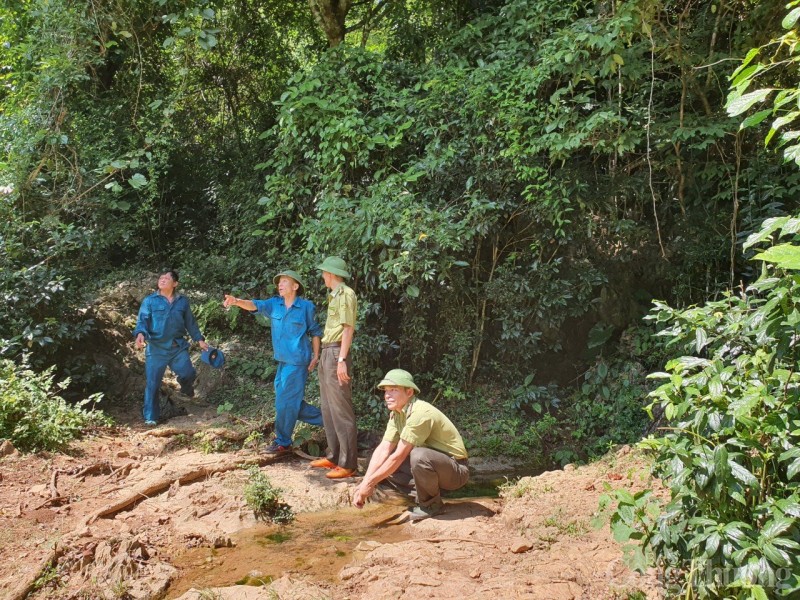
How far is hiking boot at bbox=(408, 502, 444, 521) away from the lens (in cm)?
540

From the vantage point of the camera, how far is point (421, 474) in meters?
5.27

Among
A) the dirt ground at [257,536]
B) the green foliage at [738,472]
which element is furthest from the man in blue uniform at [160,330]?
the green foliage at [738,472]

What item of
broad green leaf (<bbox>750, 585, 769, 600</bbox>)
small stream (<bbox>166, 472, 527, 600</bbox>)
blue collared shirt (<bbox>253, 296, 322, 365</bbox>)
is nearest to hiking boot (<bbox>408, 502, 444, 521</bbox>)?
small stream (<bbox>166, 472, 527, 600</bbox>)

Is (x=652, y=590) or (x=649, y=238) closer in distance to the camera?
(x=652, y=590)

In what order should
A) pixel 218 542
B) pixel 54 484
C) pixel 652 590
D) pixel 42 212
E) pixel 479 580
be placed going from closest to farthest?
pixel 652 590 < pixel 479 580 < pixel 218 542 < pixel 54 484 < pixel 42 212

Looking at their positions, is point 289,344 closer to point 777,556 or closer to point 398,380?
point 398,380

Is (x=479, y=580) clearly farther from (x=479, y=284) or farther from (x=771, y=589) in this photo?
(x=479, y=284)

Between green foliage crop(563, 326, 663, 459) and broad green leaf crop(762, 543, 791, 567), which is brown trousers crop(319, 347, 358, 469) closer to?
green foliage crop(563, 326, 663, 459)

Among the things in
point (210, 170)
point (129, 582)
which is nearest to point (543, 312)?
point (129, 582)

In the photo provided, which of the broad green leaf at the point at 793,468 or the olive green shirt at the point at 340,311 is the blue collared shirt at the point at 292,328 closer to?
the olive green shirt at the point at 340,311

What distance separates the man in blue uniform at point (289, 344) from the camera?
676 cm

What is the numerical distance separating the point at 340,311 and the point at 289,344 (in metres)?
0.79

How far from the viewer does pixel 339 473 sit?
20.8 feet

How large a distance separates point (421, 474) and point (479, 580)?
1250 mm
